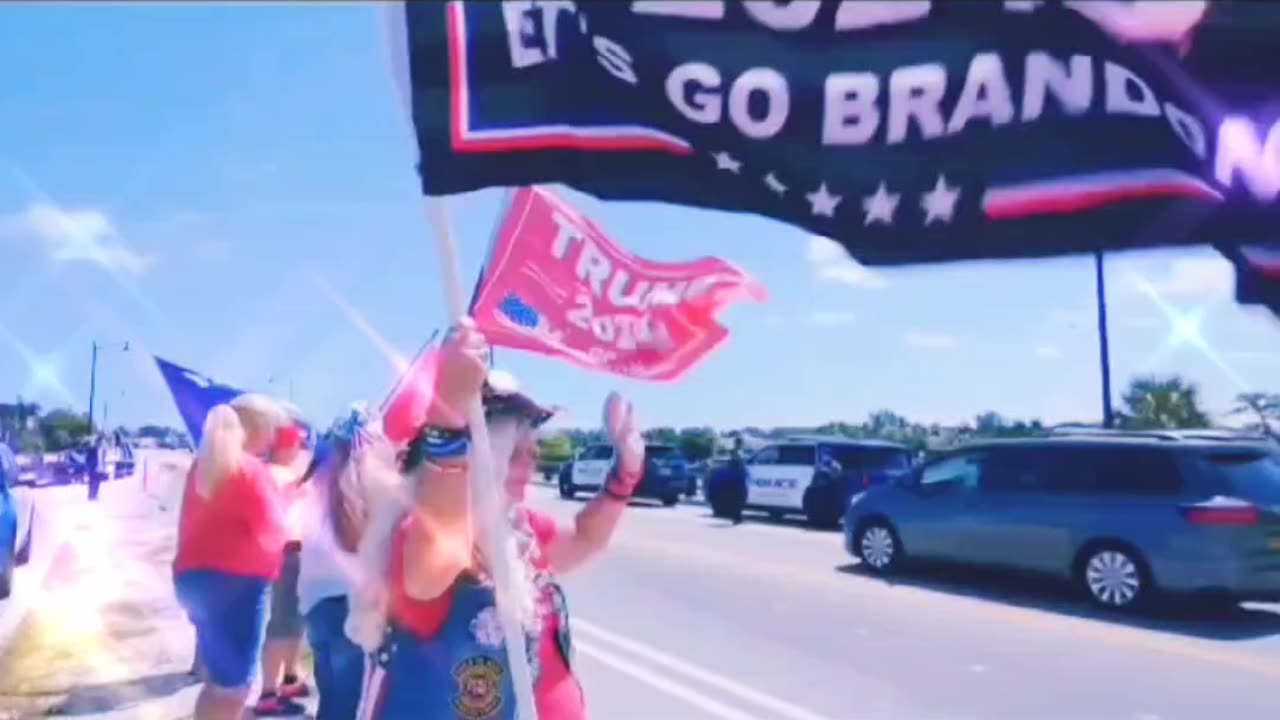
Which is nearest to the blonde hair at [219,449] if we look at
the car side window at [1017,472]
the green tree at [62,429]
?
the green tree at [62,429]

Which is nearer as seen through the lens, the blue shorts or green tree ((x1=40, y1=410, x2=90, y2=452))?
the blue shorts

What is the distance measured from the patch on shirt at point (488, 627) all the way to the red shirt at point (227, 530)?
8.53 ft

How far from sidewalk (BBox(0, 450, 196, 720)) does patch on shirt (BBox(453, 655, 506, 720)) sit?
3972 mm

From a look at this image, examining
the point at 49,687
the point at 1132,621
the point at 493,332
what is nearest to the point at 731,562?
the point at 1132,621

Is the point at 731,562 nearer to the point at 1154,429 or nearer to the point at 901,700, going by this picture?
the point at 1154,429

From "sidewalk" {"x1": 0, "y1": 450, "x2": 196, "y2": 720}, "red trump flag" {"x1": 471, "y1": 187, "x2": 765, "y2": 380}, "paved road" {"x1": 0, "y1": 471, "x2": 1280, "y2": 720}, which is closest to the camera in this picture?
"red trump flag" {"x1": 471, "y1": 187, "x2": 765, "y2": 380}

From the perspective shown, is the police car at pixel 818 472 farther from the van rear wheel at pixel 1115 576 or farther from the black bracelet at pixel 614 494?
the black bracelet at pixel 614 494

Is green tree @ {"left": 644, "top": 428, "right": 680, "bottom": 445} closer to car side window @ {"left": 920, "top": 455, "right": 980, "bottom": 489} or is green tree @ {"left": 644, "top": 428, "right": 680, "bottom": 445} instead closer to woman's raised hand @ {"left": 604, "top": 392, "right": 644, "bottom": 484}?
car side window @ {"left": 920, "top": 455, "right": 980, "bottom": 489}

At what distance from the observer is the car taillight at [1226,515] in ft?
34.0

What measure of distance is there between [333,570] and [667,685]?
3.57m

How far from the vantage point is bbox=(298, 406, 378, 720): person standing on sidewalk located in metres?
4.14

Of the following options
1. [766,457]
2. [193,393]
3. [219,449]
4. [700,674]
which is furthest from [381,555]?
[766,457]

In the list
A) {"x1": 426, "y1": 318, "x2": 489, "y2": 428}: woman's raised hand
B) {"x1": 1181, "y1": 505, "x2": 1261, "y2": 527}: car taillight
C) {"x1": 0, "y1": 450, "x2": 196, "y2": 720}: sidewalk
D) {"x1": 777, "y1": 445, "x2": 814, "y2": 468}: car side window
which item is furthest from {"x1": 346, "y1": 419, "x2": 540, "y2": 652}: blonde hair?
{"x1": 777, "y1": 445, "x2": 814, "y2": 468}: car side window

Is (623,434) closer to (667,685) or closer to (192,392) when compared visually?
(192,392)
